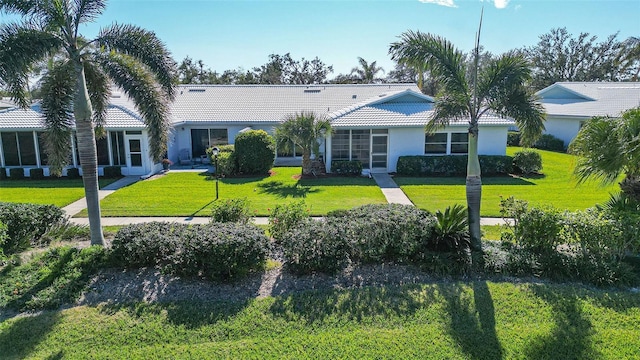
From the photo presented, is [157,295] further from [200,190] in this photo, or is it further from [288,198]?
[200,190]

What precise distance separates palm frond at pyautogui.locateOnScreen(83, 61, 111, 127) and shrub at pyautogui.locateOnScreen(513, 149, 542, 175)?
17.6 meters

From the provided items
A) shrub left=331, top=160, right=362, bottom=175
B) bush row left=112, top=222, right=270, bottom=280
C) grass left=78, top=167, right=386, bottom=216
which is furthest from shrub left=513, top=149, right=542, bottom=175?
bush row left=112, top=222, right=270, bottom=280

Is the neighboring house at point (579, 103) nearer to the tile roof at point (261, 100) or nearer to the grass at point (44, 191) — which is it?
the tile roof at point (261, 100)

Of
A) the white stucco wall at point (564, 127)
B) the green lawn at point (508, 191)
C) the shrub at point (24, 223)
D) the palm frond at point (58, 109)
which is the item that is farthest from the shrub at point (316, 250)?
the white stucco wall at point (564, 127)

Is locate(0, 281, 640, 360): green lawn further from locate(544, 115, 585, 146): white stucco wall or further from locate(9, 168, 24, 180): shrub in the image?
locate(544, 115, 585, 146): white stucco wall

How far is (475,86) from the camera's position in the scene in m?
8.26

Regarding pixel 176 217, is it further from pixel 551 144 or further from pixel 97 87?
pixel 551 144

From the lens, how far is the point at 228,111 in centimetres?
2494

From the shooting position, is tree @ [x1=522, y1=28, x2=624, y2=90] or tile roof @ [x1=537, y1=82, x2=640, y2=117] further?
tree @ [x1=522, y1=28, x2=624, y2=90]

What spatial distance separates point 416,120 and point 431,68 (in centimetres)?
1098

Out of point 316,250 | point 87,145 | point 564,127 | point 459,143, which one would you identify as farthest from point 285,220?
point 564,127

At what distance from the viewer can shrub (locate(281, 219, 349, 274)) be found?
7.19m

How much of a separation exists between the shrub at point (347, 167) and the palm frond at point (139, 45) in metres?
11.5

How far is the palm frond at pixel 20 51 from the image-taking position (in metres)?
7.23
